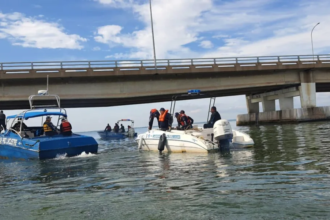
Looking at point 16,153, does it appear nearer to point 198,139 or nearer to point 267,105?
point 198,139

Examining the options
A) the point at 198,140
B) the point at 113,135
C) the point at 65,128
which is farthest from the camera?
the point at 113,135

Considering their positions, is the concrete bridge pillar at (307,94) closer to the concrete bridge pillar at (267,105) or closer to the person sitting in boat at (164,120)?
the concrete bridge pillar at (267,105)

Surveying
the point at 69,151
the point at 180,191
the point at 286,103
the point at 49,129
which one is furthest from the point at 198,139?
the point at 286,103

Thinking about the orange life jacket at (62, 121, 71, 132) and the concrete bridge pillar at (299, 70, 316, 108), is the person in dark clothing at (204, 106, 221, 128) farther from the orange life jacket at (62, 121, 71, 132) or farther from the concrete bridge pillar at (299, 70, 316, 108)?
the concrete bridge pillar at (299, 70, 316, 108)

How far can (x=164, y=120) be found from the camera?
15109mm

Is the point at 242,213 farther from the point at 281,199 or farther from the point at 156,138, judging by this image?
the point at 156,138

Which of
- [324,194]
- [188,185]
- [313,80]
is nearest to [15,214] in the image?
[188,185]

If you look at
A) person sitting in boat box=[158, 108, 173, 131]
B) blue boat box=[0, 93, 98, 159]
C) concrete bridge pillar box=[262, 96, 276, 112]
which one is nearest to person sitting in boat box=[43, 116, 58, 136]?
blue boat box=[0, 93, 98, 159]

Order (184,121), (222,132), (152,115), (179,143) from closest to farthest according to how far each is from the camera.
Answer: (222,132) → (179,143) → (184,121) → (152,115)

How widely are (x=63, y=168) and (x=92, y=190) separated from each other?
13.6 ft

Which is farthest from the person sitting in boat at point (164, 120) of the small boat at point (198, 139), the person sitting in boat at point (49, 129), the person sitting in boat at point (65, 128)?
the person sitting in boat at point (49, 129)

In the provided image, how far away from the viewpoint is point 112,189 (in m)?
6.91

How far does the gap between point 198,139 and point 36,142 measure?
6232 mm

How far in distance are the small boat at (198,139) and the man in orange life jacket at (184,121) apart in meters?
0.32
